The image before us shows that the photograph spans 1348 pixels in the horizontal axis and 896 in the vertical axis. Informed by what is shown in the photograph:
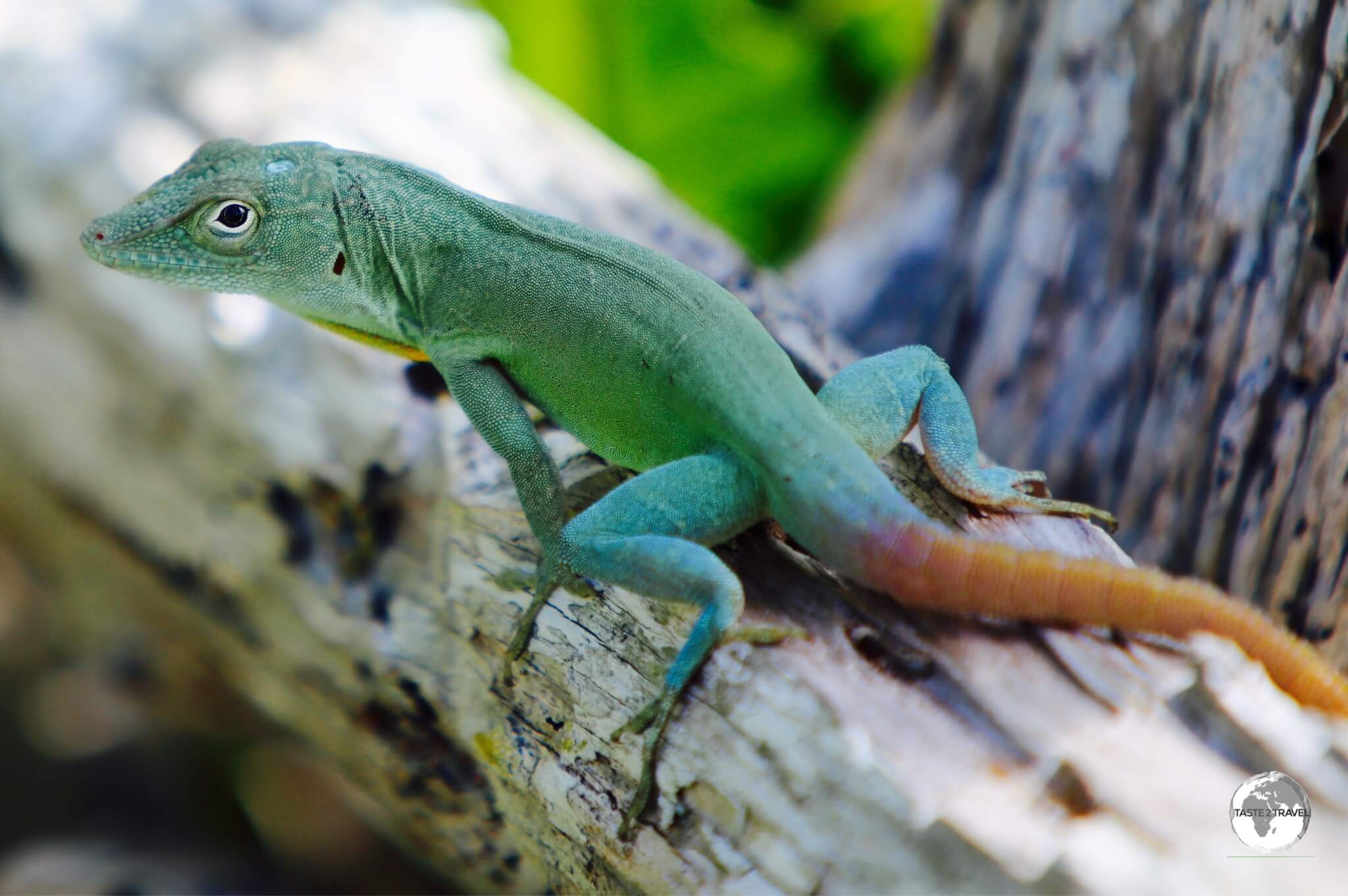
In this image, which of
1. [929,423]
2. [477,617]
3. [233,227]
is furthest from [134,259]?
[929,423]

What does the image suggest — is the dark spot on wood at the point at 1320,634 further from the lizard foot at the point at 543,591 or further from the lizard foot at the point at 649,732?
the lizard foot at the point at 543,591

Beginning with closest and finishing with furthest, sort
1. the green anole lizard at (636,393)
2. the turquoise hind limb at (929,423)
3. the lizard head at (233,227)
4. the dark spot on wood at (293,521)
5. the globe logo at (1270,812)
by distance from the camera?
the globe logo at (1270,812), the green anole lizard at (636,393), the turquoise hind limb at (929,423), the lizard head at (233,227), the dark spot on wood at (293,521)

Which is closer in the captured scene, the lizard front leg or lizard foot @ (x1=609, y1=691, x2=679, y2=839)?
lizard foot @ (x1=609, y1=691, x2=679, y2=839)

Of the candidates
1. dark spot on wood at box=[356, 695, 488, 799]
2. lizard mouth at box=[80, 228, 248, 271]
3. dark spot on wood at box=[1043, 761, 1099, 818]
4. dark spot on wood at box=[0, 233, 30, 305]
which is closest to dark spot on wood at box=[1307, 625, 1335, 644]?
dark spot on wood at box=[1043, 761, 1099, 818]

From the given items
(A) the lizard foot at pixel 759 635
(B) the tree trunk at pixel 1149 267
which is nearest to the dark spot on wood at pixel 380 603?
(A) the lizard foot at pixel 759 635

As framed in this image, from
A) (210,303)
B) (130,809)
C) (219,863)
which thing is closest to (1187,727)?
(210,303)

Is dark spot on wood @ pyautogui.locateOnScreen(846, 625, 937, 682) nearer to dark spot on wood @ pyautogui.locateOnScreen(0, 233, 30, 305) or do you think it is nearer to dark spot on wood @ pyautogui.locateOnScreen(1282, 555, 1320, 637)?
dark spot on wood @ pyautogui.locateOnScreen(1282, 555, 1320, 637)
